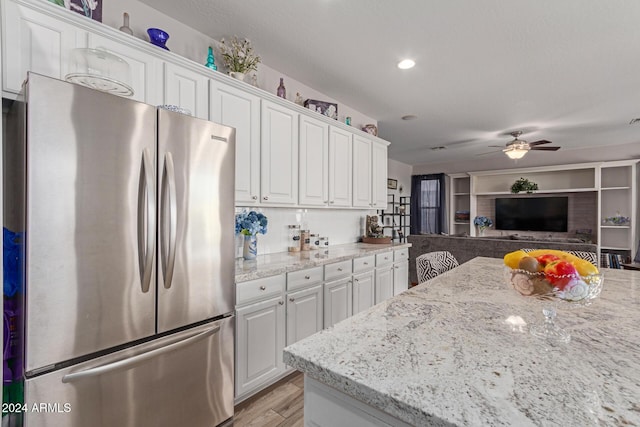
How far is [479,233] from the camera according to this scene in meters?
7.35

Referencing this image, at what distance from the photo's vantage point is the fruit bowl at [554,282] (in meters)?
0.86

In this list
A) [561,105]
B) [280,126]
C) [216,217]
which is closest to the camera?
[216,217]

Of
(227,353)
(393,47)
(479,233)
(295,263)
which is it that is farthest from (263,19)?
(479,233)

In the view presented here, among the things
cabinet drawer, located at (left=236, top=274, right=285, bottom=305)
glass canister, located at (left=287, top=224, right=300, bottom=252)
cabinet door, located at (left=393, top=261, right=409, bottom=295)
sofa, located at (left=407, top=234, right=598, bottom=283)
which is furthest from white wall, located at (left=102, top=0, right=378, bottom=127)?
sofa, located at (left=407, top=234, right=598, bottom=283)

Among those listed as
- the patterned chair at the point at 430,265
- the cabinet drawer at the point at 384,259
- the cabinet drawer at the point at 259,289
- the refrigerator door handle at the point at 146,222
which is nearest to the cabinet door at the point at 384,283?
the cabinet drawer at the point at 384,259

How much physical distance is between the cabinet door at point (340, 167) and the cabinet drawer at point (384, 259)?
2.33 ft

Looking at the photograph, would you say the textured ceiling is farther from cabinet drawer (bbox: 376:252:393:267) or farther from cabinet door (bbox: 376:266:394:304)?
cabinet door (bbox: 376:266:394:304)

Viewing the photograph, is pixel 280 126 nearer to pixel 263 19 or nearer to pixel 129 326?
pixel 263 19

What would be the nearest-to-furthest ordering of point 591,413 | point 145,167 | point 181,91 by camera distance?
point 591,413 < point 145,167 < point 181,91

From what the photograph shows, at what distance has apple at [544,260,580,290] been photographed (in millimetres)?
853

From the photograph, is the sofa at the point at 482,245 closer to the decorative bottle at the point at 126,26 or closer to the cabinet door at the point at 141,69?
the cabinet door at the point at 141,69

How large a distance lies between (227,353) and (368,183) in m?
2.70

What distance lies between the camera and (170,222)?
1.43 meters

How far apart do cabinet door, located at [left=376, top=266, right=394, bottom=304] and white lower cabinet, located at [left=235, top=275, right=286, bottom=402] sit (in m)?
1.44
